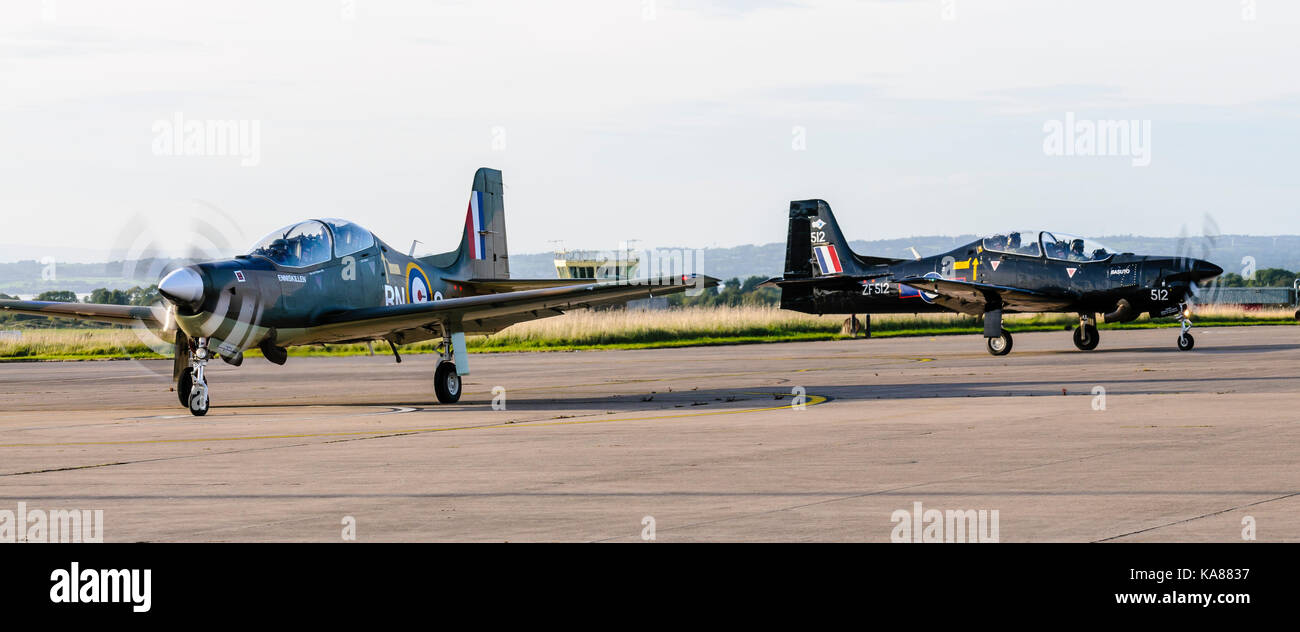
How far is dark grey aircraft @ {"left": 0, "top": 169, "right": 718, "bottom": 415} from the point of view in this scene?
49.8 ft

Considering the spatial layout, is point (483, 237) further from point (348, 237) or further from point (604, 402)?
point (604, 402)

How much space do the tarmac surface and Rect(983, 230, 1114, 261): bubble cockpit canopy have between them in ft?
18.7

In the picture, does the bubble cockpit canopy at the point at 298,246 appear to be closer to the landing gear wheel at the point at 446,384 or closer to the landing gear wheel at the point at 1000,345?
the landing gear wheel at the point at 446,384

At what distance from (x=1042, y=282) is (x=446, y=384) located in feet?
50.3

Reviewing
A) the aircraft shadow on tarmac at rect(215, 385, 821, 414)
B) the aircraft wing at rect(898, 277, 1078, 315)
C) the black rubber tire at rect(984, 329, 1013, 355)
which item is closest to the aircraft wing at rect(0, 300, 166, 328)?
the aircraft shadow on tarmac at rect(215, 385, 821, 414)

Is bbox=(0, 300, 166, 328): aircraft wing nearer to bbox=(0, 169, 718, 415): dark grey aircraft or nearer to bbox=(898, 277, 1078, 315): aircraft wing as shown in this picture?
bbox=(0, 169, 718, 415): dark grey aircraft

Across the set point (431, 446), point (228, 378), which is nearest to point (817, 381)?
point (431, 446)

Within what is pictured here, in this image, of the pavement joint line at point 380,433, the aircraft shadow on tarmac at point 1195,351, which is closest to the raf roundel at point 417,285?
the pavement joint line at point 380,433

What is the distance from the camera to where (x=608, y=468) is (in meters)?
9.52

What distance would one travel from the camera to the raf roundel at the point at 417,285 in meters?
18.9

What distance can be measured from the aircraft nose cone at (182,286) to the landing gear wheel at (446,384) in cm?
363

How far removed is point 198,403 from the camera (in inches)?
612
